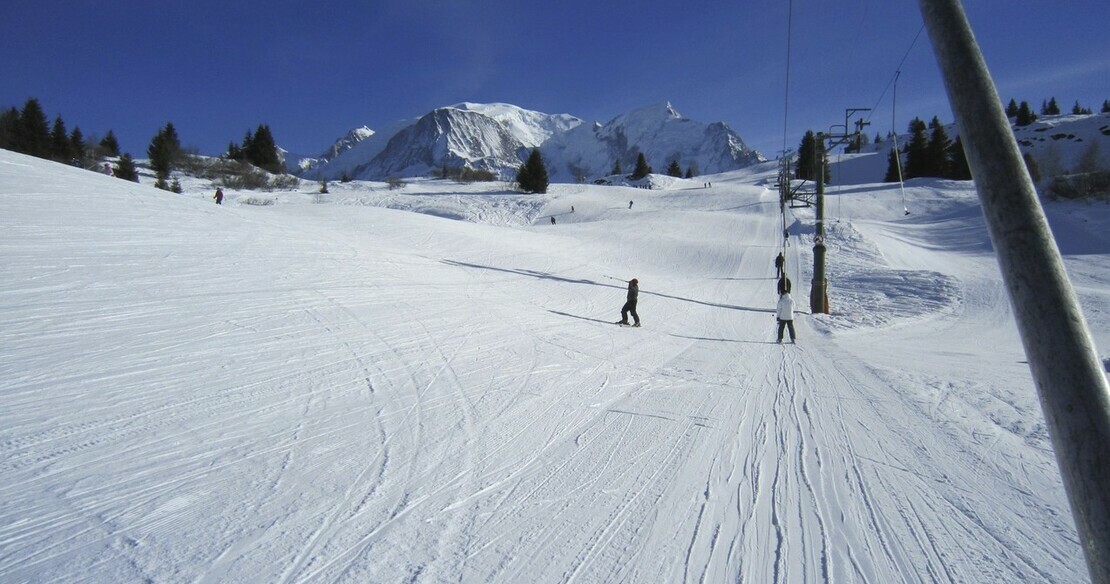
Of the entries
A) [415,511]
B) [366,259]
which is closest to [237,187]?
[366,259]

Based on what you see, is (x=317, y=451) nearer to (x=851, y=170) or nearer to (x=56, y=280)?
(x=56, y=280)

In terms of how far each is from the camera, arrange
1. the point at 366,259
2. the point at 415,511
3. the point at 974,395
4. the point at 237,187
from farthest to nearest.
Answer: the point at 237,187
the point at 366,259
the point at 974,395
the point at 415,511

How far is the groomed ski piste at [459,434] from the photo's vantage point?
10.7 ft

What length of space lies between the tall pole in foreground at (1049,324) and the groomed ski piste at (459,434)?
2.18 m

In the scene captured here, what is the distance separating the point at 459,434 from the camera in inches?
203

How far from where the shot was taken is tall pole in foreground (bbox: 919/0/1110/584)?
1339 millimetres

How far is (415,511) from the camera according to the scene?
Answer: 3711 mm

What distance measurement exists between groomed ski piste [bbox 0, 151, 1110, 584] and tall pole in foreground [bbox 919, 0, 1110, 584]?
85.7 inches

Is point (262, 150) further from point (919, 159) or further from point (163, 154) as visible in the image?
point (919, 159)

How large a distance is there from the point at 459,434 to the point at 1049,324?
471 centimetres

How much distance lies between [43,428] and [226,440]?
5.63ft

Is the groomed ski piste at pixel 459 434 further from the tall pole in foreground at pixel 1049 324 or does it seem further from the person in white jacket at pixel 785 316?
the tall pole in foreground at pixel 1049 324

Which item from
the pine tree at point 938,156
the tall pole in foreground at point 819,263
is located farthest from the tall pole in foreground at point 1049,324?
the pine tree at point 938,156

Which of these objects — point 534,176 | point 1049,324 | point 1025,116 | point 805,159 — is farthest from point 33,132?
point 1025,116
